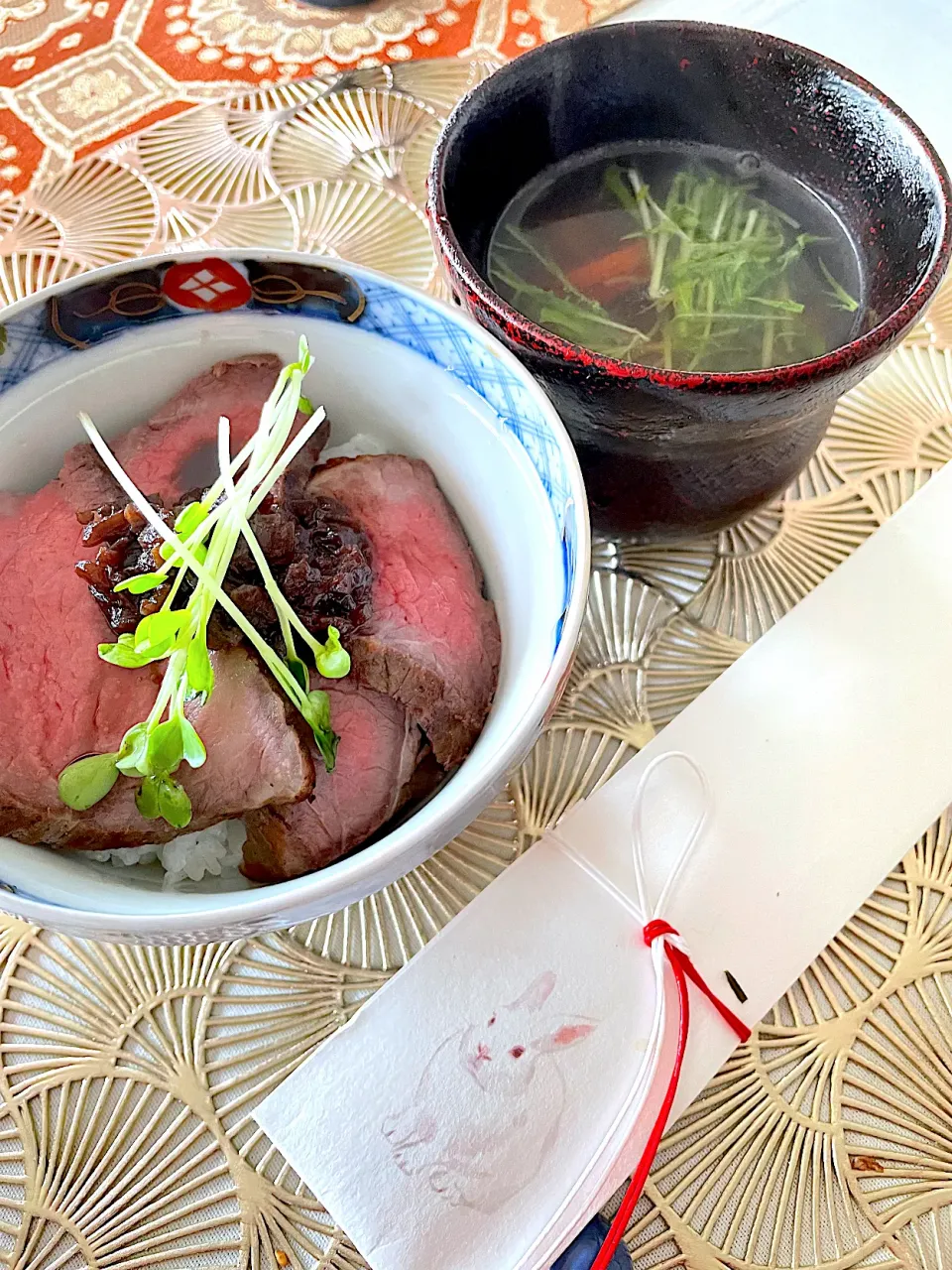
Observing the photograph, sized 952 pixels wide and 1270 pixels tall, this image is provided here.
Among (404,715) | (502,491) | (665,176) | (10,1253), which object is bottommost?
(10,1253)

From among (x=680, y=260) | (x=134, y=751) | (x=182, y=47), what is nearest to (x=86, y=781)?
(x=134, y=751)

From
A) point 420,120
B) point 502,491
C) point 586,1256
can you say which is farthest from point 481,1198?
point 420,120

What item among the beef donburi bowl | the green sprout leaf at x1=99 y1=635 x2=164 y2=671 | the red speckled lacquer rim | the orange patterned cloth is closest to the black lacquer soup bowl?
the red speckled lacquer rim

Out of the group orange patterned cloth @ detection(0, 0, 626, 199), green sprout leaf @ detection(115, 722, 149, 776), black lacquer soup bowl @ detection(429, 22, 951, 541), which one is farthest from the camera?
orange patterned cloth @ detection(0, 0, 626, 199)

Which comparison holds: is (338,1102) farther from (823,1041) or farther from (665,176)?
(665,176)

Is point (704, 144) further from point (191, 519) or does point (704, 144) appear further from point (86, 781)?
point (86, 781)

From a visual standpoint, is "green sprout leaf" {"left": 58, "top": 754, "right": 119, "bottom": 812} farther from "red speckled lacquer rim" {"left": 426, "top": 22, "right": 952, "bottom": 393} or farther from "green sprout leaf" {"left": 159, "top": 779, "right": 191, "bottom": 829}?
"red speckled lacquer rim" {"left": 426, "top": 22, "right": 952, "bottom": 393}
